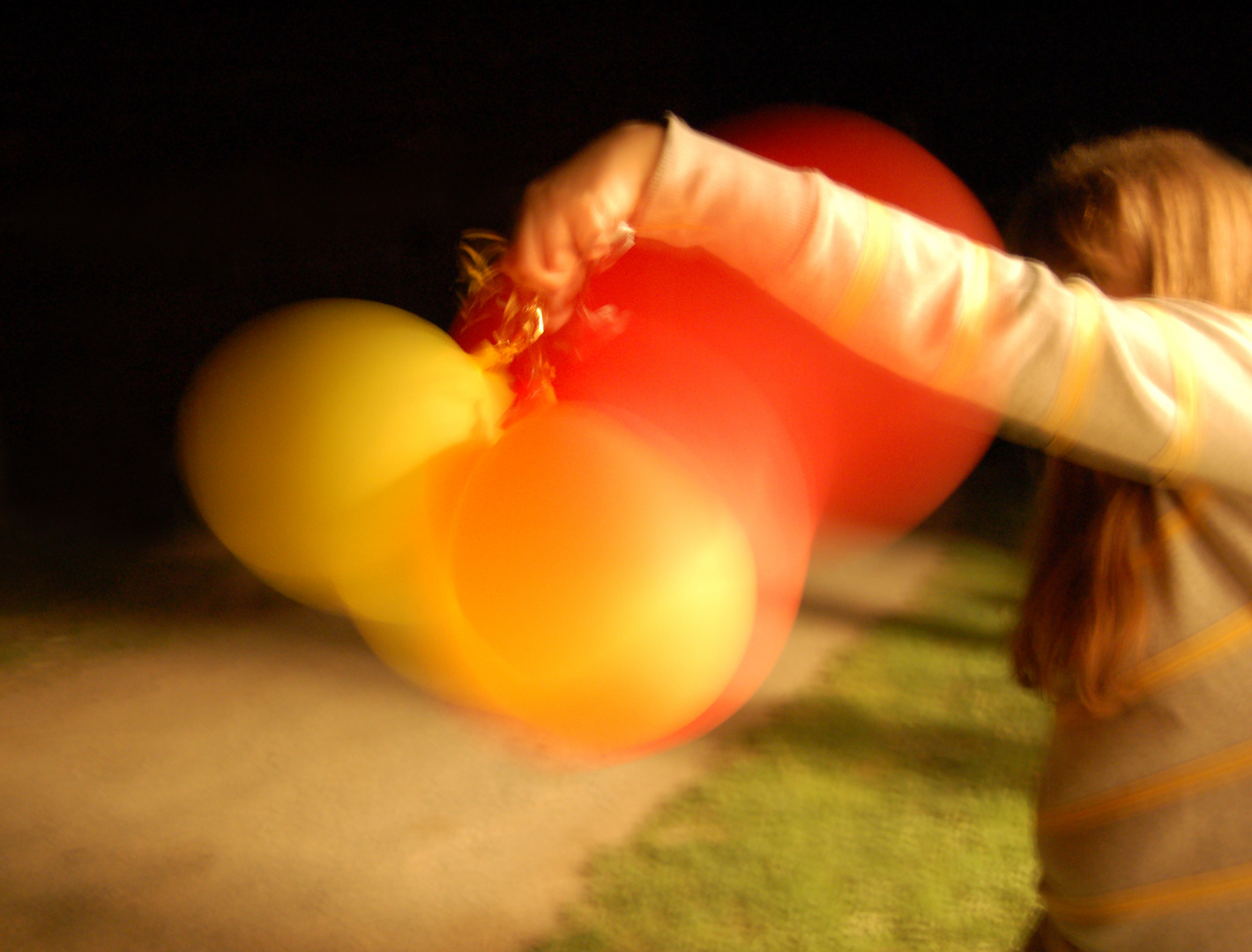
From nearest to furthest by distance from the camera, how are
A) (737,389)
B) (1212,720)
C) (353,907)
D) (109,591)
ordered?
(1212,720), (353,907), (737,389), (109,591)

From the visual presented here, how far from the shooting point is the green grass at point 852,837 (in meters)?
1.73

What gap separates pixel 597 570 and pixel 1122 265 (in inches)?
24.6

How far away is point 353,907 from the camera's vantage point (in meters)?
1.75

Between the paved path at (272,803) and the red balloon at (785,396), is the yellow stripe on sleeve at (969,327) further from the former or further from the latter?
the paved path at (272,803)

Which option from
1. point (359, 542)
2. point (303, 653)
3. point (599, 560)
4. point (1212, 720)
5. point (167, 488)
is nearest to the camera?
point (1212, 720)

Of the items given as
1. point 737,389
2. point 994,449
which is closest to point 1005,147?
point 994,449

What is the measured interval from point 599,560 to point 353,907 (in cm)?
106

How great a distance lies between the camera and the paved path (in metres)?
1.70

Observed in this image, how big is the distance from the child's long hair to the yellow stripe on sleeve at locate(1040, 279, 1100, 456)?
0.26 m

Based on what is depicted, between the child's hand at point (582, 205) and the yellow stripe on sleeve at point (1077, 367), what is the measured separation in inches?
10.0

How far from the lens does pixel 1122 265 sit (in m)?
0.76

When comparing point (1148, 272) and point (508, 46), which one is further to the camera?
point (508, 46)

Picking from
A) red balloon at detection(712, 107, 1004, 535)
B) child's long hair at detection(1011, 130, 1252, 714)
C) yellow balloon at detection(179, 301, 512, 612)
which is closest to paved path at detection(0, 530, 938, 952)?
yellow balloon at detection(179, 301, 512, 612)

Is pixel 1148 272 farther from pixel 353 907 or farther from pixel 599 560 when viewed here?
pixel 353 907
